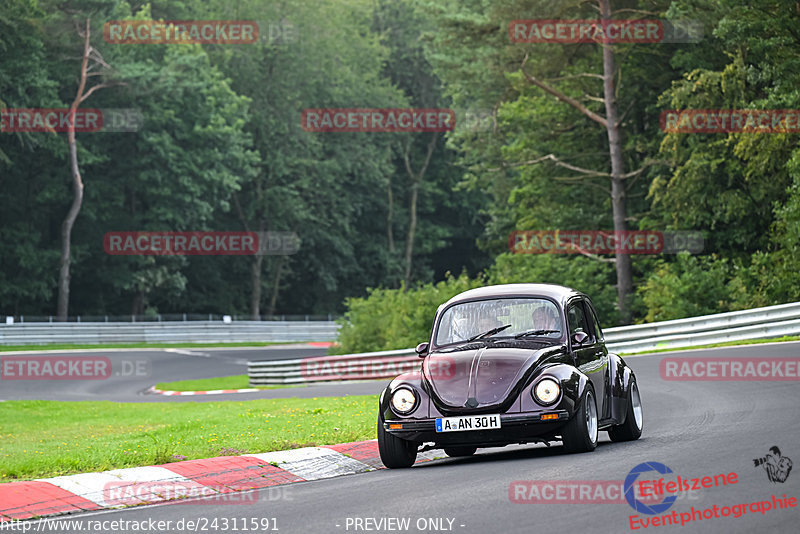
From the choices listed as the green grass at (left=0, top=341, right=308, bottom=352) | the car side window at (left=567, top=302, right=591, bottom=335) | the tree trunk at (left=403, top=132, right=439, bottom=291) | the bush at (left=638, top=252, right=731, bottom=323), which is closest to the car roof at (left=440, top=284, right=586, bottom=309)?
the car side window at (left=567, top=302, right=591, bottom=335)

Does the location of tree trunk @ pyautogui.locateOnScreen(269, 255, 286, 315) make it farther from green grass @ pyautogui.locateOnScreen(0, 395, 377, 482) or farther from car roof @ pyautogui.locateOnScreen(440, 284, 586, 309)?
car roof @ pyautogui.locateOnScreen(440, 284, 586, 309)

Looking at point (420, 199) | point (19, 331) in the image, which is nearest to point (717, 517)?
point (19, 331)

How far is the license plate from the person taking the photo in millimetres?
10383

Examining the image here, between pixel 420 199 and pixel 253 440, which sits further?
pixel 420 199

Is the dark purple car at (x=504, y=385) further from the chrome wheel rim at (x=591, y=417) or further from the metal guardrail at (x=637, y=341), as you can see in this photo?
the metal guardrail at (x=637, y=341)

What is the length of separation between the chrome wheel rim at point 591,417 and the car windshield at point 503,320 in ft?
2.98

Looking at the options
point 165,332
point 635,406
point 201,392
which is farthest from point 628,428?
point 165,332

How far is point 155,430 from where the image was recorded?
16.2 m

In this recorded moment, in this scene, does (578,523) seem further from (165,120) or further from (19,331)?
(165,120)

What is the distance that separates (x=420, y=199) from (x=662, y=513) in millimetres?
82621

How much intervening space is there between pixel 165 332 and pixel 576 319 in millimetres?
50184

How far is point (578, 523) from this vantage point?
726cm

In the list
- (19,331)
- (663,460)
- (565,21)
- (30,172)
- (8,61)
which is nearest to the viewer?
(663,460)

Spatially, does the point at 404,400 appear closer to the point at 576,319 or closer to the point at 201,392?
the point at 576,319
